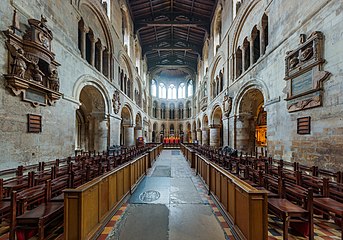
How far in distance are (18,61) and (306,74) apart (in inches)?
281

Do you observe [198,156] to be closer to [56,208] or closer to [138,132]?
[56,208]

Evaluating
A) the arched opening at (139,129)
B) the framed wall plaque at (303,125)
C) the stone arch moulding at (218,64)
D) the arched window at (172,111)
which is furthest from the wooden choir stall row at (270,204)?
the arched window at (172,111)

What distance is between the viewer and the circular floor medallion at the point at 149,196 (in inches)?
174

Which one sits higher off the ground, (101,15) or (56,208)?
(101,15)

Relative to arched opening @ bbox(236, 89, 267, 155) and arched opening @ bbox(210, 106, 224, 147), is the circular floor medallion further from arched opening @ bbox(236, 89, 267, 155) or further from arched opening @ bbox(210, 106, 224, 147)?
arched opening @ bbox(210, 106, 224, 147)

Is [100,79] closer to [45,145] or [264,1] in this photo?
[45,145]

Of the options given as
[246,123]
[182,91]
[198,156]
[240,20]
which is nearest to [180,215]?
[198,156]

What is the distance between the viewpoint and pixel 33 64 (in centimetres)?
507

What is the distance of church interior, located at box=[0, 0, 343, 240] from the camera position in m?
2.76

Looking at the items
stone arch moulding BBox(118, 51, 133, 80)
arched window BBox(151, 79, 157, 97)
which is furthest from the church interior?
arched window BBox(151, 79, 157, 97)

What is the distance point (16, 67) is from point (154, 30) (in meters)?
16.8

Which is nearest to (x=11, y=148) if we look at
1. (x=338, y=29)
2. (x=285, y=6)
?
(x=338, y=29)

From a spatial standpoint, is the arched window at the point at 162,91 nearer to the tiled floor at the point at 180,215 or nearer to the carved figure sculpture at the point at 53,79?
the carved figure sculpture at the point at 53,79

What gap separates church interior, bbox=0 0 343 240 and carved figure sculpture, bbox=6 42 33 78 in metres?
0.02
